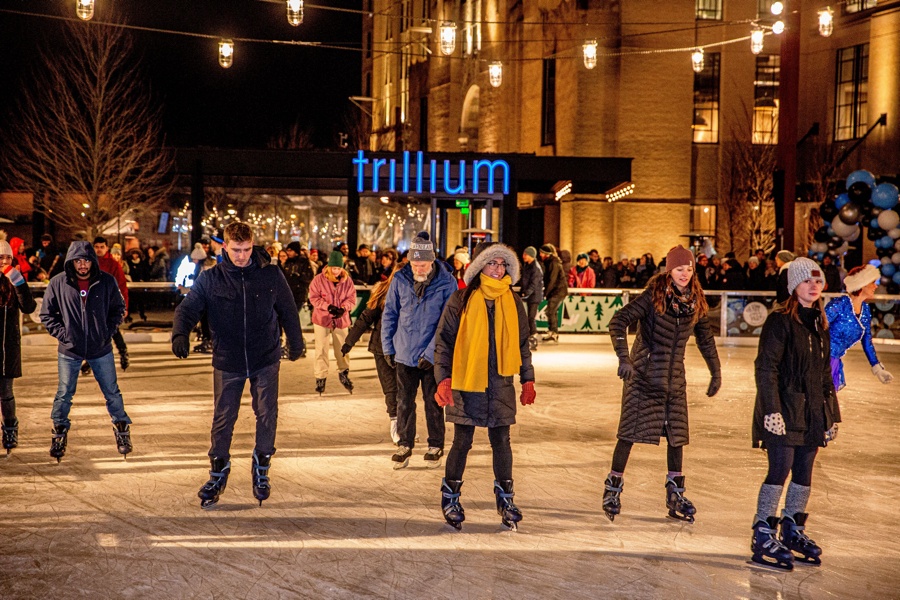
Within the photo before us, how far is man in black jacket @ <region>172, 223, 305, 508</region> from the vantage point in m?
6.84

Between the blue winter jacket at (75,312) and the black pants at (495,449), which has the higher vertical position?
the blue winter jacket at (75,312)

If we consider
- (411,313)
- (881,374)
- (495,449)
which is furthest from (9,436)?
(881,374)

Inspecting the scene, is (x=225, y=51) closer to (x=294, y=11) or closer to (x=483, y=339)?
(x=294, y=11)

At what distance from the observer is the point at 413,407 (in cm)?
864

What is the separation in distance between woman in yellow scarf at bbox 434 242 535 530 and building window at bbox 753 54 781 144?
29.0 meters

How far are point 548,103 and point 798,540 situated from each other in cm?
3116

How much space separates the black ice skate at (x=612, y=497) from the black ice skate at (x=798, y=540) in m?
1.08

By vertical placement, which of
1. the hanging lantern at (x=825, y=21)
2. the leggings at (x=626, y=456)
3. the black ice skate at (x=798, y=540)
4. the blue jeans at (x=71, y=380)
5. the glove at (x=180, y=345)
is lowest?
the black ice skate at (x=798, y=540)

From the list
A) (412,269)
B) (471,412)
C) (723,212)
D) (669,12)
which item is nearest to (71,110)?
(669,12)

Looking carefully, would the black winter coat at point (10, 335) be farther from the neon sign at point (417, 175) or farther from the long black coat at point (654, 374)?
the neon sign at point (417, 175)

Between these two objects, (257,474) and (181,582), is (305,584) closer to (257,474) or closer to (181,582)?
(181,582)

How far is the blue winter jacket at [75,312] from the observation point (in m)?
8.29

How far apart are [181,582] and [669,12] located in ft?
97.7

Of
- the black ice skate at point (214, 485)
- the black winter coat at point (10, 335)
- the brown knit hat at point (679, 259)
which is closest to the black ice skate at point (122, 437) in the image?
the black winter coat at point (10, 335)
